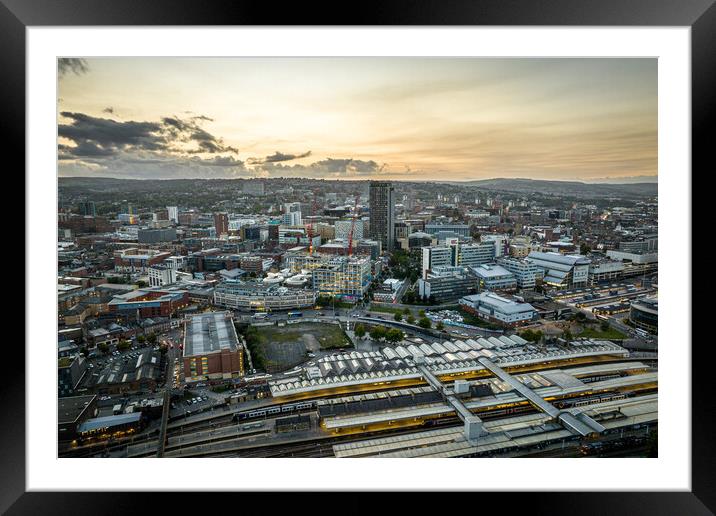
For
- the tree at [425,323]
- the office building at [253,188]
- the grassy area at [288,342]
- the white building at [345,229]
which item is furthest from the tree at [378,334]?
the white building at [345,229]

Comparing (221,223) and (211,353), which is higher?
(221,223)

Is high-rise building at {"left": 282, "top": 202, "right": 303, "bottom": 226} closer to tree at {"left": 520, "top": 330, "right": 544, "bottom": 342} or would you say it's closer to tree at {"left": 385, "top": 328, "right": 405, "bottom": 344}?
tree at {"left": 385, "top": 328, "right": 405, "bottom": 344}

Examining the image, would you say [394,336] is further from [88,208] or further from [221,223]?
[221,223]

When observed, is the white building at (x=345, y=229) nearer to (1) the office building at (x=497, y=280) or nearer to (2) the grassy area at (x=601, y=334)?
(1) the office building at (x=497, y=280)

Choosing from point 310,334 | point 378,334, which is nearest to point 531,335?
point 378,334

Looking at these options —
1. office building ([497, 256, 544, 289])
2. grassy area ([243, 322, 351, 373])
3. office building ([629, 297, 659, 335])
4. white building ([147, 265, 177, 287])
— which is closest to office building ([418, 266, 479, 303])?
office building ([497, 256, 544, 289])
